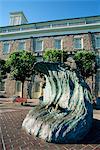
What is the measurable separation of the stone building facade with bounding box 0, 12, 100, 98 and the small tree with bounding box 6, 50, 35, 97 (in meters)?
6.21

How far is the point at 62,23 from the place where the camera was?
1010 inches

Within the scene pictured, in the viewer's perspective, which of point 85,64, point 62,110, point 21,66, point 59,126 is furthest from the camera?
point 85,64

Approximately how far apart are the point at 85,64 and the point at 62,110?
39.1 ft

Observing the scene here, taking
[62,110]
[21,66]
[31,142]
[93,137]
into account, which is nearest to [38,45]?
[21,66]

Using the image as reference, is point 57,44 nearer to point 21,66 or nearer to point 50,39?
point 50,39

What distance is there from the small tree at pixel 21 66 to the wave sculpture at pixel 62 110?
909 centimetres

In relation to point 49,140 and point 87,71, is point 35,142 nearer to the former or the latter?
point 49,140

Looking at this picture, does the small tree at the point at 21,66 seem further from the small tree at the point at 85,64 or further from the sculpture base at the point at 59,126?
the sculpture base at the point at 59,126

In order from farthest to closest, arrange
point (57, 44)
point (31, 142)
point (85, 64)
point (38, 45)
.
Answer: point (38, 45) → point (57, 44) → point (85, 64) → point (31, 142)

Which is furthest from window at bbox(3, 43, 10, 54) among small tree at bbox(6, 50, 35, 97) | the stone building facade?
small tree at bbox(6, 50, 35, 97)

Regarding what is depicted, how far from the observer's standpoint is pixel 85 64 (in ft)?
58.9

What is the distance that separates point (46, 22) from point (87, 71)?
1166 cm

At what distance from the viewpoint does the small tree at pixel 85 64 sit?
1769 cm

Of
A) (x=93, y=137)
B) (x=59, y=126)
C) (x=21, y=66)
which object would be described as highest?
(x=21, y=66)
